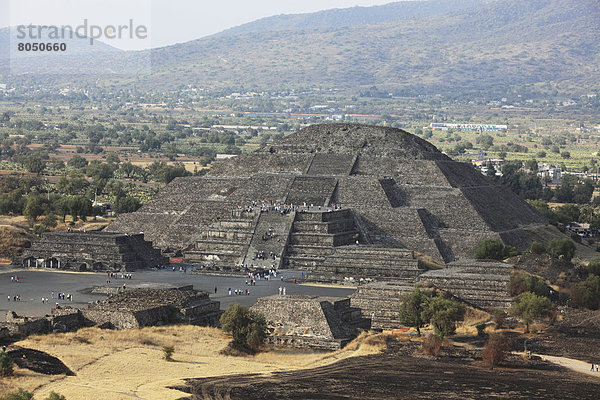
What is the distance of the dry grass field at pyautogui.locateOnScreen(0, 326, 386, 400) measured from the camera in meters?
33.8

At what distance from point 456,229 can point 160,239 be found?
2040 cm

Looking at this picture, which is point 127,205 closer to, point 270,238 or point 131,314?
point 270,238

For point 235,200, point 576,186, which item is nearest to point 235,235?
point 235,200

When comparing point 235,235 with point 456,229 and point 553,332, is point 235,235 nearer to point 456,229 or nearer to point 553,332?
point 456,229

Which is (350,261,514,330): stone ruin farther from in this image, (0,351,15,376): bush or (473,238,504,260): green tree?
(0,351,15,376): bush

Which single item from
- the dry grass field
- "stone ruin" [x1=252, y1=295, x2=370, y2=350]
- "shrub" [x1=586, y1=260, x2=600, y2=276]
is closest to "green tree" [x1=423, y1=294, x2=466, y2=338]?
the dry grass field

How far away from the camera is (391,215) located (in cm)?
6919

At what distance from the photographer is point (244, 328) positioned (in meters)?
41.5

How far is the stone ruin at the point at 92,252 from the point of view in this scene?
64125 millimetres

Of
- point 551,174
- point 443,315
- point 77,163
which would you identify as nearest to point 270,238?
point 443,315

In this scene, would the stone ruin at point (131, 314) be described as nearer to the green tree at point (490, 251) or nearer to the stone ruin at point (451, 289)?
the stone ruin at point (451, 289)

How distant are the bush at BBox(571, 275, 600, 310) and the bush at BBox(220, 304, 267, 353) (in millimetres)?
17267

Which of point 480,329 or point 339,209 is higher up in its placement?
point 339,209

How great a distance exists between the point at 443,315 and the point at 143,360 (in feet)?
42.6
